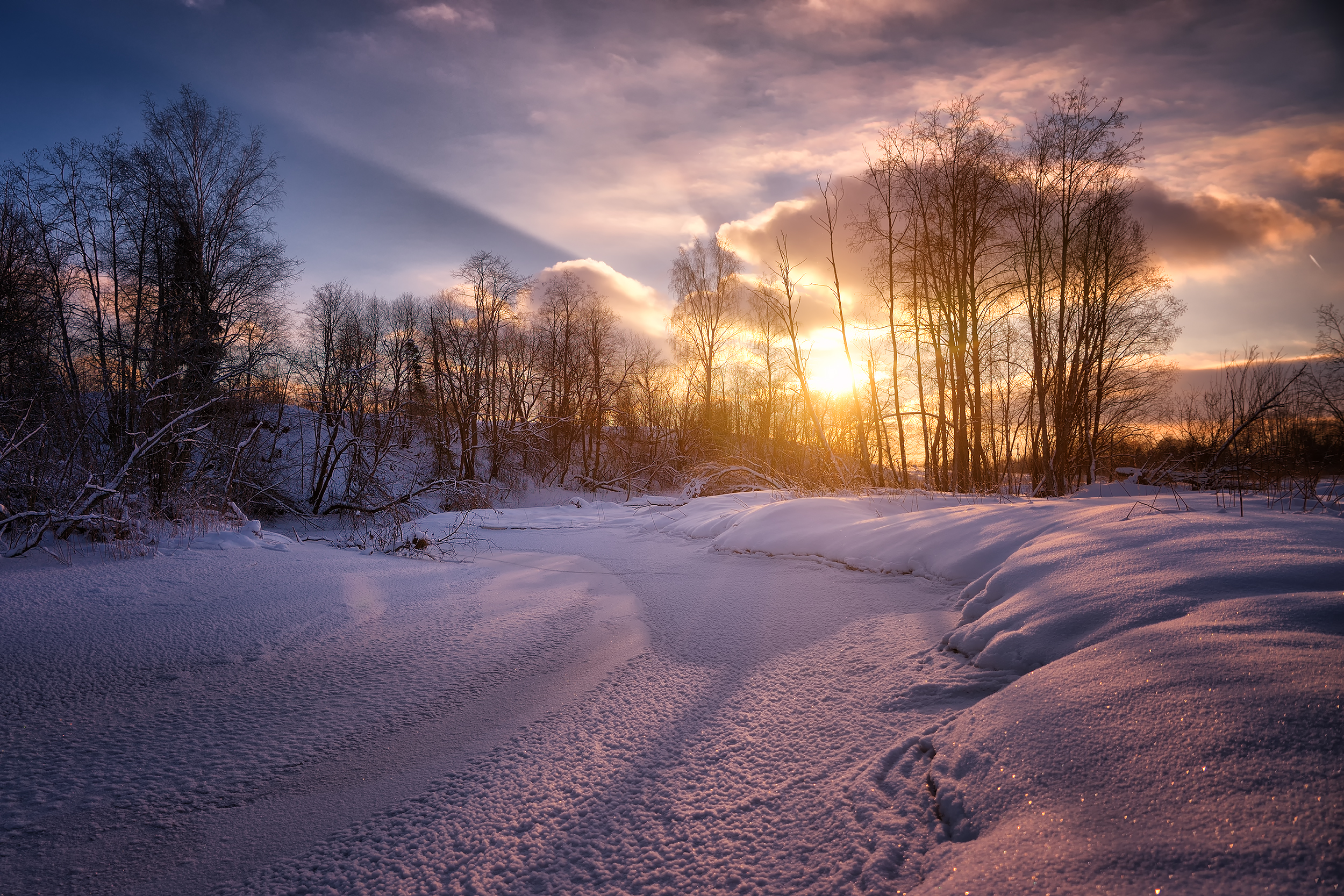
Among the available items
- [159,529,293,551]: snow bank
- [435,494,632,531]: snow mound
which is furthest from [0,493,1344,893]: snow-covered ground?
[435,494,632,531]: snow mound

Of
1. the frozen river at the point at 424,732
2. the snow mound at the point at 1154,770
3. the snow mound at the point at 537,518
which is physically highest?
the snow mound at the point at 1154,770

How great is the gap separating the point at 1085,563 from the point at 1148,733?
129 centimetres

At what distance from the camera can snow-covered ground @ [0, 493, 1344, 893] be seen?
1009 mm

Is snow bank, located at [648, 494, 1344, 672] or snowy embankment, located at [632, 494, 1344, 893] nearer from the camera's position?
snowy embankment, located at [632, 494, 1344, 893]

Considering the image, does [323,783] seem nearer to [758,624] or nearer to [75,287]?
[758,624]

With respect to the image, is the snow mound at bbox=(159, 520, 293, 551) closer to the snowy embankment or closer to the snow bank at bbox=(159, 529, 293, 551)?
the snow bank at bbox=(159, 529, 293, 551)

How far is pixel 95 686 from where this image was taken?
77.4 inches

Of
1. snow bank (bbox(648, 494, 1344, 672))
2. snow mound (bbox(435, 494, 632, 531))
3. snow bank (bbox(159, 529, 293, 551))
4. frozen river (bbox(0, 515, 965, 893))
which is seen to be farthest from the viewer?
snow mound (bbox(435, 494, 632, 531))

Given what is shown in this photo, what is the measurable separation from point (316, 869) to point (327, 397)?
1471cm

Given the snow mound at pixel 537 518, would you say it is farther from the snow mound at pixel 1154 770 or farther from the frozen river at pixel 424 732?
the snow mound at pixel 1154 770

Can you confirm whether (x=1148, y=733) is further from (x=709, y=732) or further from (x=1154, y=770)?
(x=709, y=732)

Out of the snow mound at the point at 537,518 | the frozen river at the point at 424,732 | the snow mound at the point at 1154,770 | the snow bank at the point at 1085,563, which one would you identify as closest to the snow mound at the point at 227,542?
the frozen river at the point at 424,732

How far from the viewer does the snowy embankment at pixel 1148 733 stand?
86 centimetres

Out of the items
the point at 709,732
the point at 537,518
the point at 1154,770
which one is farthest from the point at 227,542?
the point at 537,518
